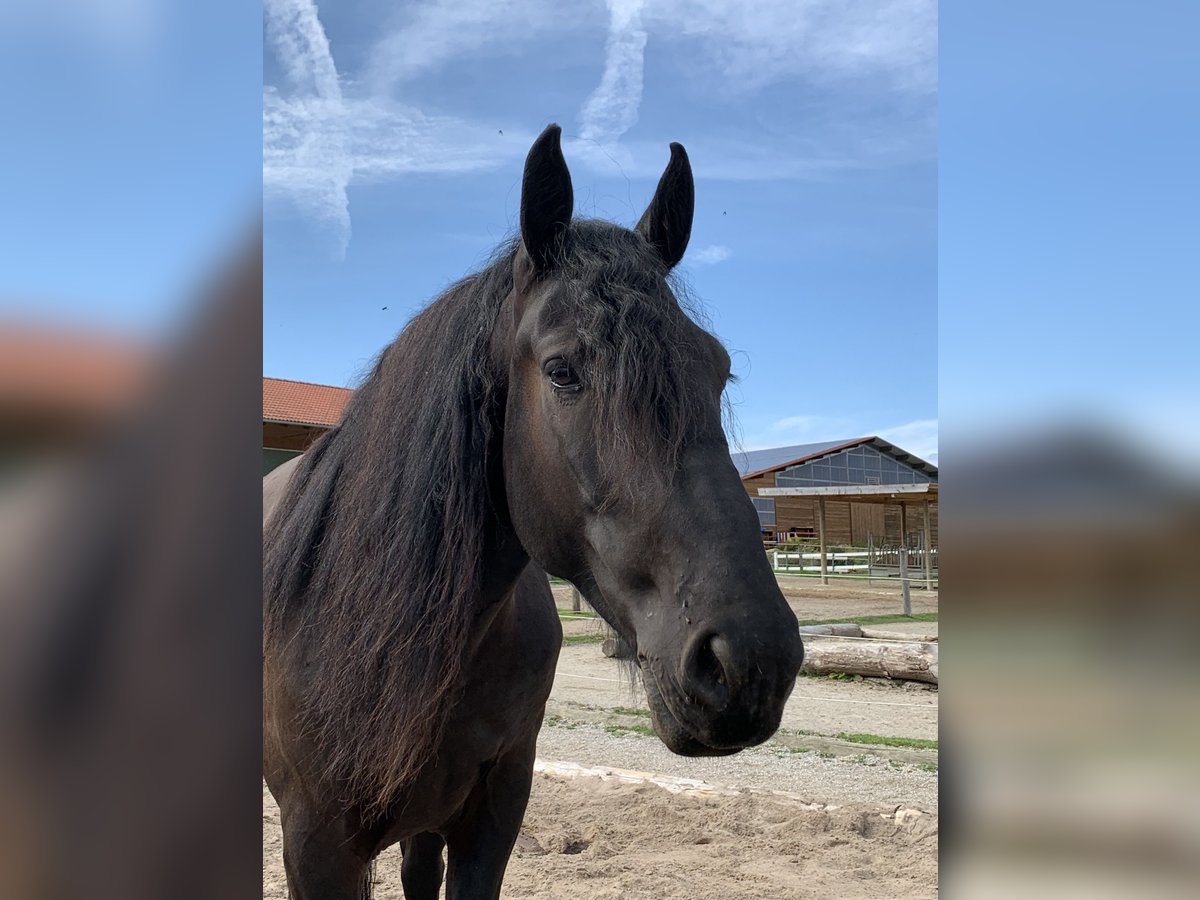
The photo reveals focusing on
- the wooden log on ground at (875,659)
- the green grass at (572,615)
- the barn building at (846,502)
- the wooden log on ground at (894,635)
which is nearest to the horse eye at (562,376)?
the wooden log on ground at (875,659)

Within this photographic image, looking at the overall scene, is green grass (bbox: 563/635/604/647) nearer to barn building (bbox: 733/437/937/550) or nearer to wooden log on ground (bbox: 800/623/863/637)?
wooden log on ground (bbox: 800/623/863/637)

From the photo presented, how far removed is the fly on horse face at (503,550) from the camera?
56.4 inches

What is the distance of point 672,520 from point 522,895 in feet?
10.6

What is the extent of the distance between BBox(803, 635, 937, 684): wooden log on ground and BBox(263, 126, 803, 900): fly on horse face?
7.36m

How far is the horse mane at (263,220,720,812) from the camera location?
1.70 metres

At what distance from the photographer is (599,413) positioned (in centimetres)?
159

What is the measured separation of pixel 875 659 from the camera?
9.40 m

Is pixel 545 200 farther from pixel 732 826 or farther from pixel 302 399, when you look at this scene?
pixel 302 399

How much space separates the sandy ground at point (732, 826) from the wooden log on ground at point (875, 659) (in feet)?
6.02

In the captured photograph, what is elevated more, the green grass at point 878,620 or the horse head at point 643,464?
the horse head at point 643,464
